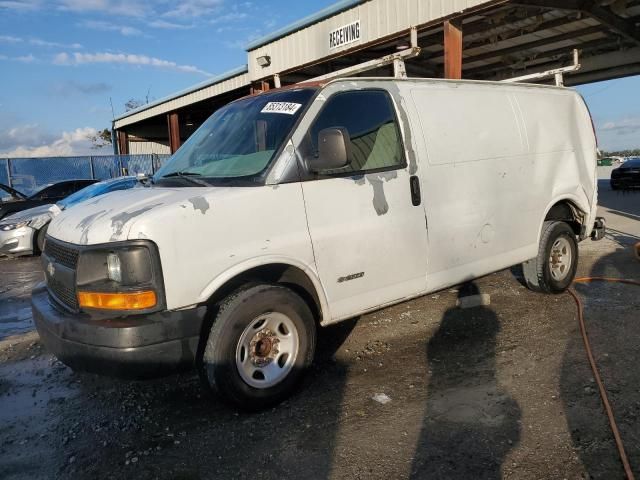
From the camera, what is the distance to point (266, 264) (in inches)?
125

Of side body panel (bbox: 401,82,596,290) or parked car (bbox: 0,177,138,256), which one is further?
parked car (bbox: 0,177,138,256)

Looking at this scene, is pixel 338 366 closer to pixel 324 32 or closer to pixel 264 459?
pixel 264 459

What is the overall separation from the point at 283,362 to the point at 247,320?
50cm

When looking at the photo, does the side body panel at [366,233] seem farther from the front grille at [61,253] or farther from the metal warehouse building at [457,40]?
the metal warehouse building at [457,40]

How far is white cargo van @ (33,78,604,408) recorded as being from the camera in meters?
2.87

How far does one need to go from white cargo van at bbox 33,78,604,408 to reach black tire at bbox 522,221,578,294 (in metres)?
0.60

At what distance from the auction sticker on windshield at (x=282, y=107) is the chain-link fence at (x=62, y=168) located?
15.7m

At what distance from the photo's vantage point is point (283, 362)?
11.2 ft

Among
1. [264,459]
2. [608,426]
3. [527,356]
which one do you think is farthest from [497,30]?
[264,459]

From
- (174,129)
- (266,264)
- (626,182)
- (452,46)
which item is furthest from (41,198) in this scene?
(626,182)

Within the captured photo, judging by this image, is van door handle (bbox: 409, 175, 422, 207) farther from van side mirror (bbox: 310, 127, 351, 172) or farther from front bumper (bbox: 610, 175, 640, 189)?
front bumper (bbox: 610, 175, 640, 189)

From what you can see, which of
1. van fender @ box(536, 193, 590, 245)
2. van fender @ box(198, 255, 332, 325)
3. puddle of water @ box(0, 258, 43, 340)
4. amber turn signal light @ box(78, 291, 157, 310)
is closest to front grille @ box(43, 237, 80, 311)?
amber turn signal light @ box(78, 291, 157, 310)

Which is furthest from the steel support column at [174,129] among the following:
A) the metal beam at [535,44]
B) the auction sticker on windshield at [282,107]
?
the auction sticker on windshield at [282,107]

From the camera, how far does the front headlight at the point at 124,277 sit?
2787 mm
